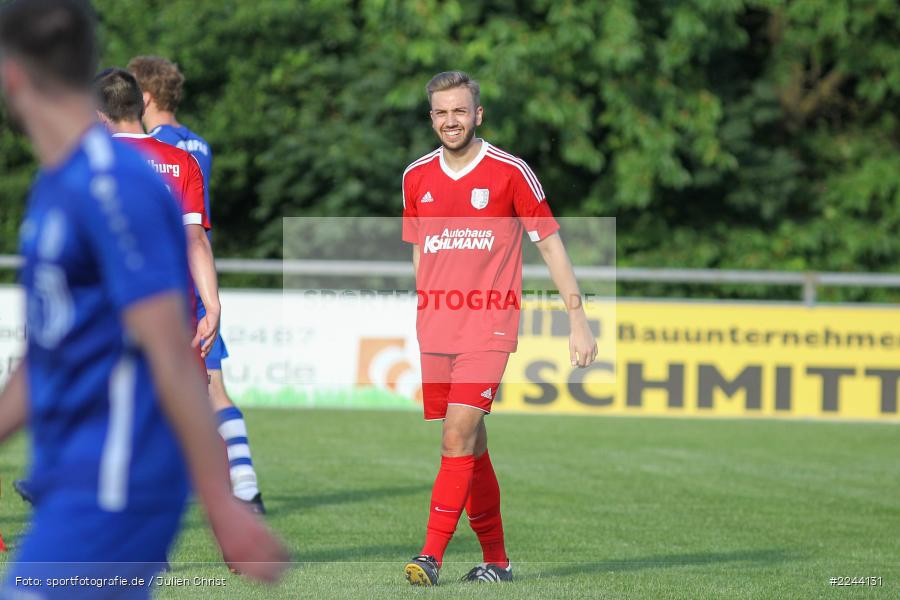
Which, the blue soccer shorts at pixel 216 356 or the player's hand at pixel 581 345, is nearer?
the player's hand at pixel 581 345

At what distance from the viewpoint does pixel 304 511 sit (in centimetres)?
869

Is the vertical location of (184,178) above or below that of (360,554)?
above

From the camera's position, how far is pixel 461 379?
6.43m

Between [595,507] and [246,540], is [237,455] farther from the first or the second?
[246,540]

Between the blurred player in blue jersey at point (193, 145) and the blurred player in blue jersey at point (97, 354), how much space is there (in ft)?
15.0

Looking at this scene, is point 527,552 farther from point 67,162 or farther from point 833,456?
point 833,456

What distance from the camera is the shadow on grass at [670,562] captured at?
677cm

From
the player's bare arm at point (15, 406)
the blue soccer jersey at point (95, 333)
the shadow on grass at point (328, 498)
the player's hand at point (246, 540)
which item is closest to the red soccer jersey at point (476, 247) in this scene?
the shadow on grass at point (328, 498)

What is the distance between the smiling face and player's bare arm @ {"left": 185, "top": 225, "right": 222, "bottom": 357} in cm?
119

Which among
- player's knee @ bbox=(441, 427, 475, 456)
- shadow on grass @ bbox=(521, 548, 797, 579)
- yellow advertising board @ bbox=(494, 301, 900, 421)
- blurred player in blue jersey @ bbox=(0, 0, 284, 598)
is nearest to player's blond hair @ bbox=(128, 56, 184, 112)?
player's knee @ bbox=(441, 427, 475, 456)

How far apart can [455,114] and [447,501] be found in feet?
5.81

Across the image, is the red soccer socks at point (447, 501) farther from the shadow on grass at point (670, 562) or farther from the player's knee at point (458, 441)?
the shadow on grass at point (670, 562)

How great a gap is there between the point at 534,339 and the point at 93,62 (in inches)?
519

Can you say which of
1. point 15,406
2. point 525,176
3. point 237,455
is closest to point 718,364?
point 237,455
